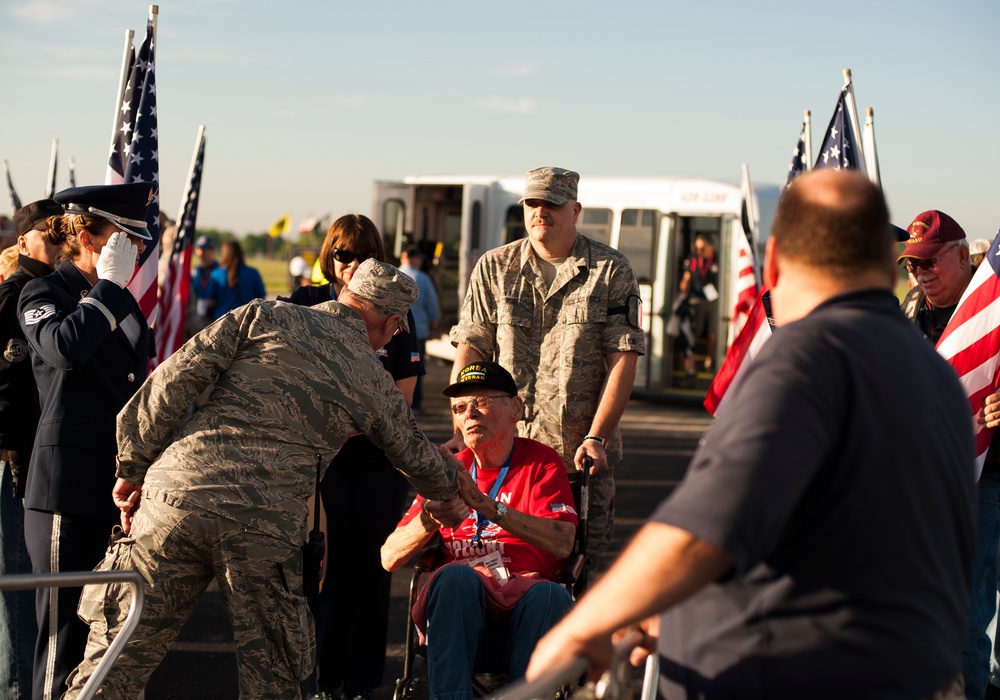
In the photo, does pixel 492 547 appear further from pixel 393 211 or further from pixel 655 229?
pixel 393 211

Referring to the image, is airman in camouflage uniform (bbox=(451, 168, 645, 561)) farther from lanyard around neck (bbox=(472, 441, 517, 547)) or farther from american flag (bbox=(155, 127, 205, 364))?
american flag (bbox=(155, 127, 205, 364))

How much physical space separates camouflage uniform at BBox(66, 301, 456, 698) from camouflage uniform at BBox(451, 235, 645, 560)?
160cm

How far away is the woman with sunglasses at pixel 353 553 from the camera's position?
16.1ft

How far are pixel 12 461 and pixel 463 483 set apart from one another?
1.85 meters

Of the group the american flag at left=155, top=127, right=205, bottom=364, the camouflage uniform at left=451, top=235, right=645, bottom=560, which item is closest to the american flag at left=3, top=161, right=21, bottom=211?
the american flag at left=155, top=127, right=205, bottom=364

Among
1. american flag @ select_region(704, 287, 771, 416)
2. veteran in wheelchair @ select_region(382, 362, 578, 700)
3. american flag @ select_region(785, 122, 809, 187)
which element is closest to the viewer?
veteran in wheelchair @ select_region(382, 362, 578, 700)

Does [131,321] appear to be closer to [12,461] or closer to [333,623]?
[12,461]

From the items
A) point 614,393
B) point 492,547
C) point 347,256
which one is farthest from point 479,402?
point 347,256

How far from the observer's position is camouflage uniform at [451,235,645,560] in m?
5.04

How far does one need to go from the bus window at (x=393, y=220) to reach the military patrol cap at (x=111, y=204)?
14.4 metres

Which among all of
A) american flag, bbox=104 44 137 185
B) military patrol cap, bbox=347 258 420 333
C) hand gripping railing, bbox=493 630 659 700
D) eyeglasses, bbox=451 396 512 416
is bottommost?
hand gripping railing, bbox=493 630 659 700

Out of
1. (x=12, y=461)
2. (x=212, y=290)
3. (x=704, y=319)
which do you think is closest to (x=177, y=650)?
(x=12, y=461)

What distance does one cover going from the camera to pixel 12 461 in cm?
441

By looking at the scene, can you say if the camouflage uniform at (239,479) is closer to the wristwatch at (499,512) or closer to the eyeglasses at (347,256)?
the wristwatch at (499,512)
